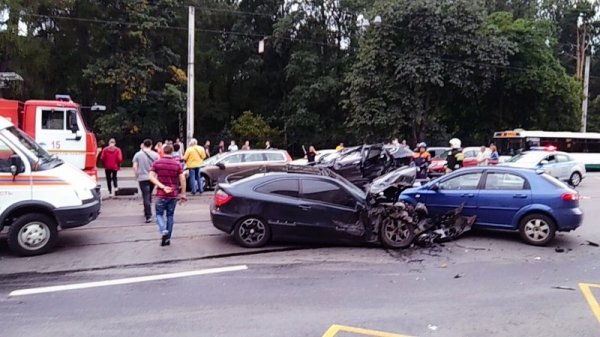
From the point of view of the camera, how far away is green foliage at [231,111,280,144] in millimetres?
36562

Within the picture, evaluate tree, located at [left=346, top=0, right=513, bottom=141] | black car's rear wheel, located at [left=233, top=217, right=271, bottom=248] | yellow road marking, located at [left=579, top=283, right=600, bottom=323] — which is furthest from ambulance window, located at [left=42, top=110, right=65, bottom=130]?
tree, located at [left=346, top=0, right=513, bottom=141]

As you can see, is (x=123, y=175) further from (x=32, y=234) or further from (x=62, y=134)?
(x=32, y=234)

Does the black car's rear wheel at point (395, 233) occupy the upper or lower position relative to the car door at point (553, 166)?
lower

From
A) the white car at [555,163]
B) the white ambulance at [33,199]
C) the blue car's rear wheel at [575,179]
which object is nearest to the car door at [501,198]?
the white ambulance at [33,199]

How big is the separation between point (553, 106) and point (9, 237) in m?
37.1

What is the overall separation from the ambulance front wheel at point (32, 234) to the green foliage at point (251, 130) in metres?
28.7

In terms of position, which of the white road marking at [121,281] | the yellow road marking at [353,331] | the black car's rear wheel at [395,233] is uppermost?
the black car's rear wheel at [395,233]

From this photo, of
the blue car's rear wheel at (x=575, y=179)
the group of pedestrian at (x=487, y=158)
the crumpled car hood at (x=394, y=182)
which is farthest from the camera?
the blue car's rear wheel at (x=575, y=179)

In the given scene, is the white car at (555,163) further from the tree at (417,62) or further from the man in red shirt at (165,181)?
the man in red shirt at (165,181)

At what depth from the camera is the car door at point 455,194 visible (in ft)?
31.1

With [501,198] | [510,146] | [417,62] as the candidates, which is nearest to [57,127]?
[501,198]

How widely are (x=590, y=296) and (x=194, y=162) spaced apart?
39.2 ft

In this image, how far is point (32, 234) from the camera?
25.5ft

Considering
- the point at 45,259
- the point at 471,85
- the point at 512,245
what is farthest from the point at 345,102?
the point at 45,259
